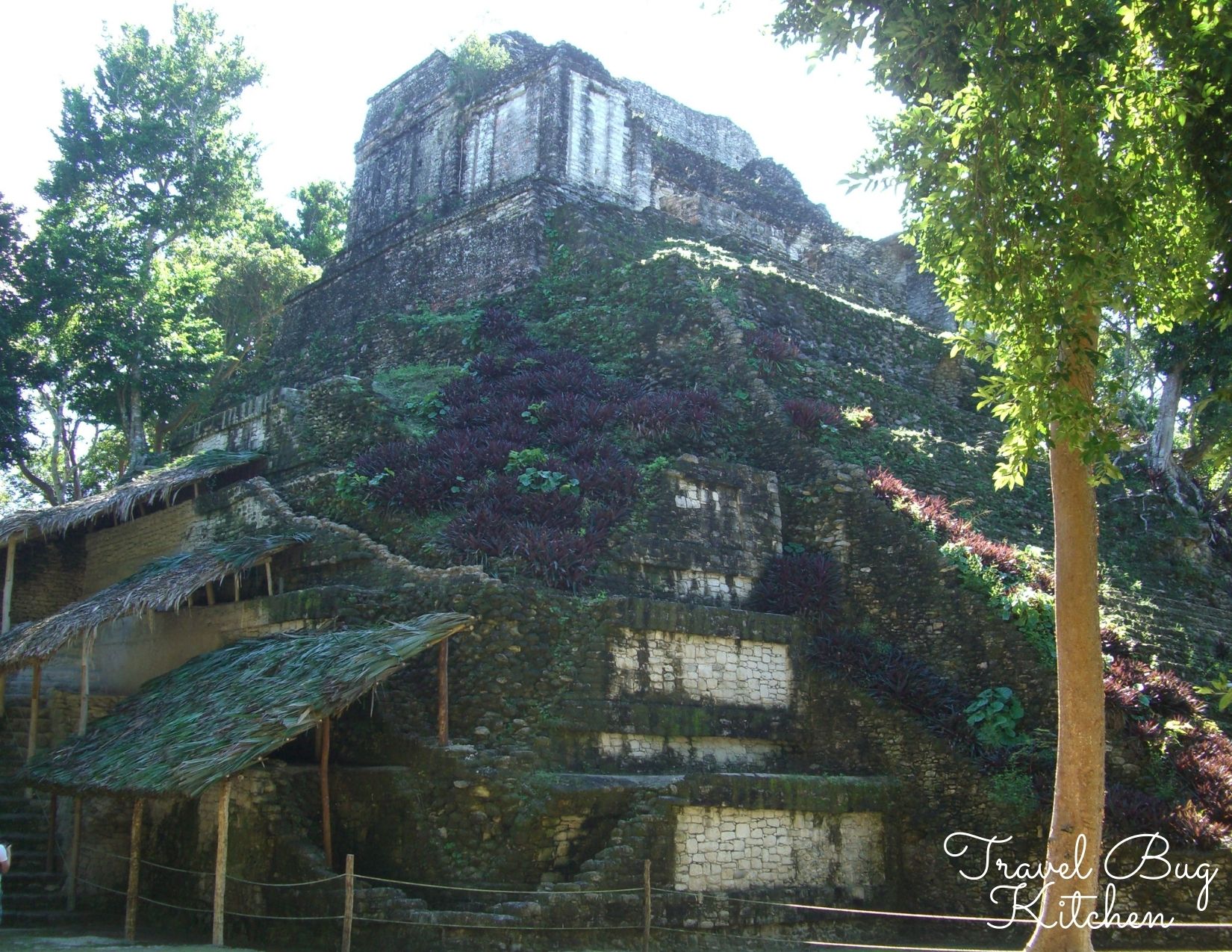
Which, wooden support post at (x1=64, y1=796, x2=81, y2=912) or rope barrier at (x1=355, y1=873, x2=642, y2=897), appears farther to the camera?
wooden support post at (x1=64, y1=796, x2=81, y2=912)

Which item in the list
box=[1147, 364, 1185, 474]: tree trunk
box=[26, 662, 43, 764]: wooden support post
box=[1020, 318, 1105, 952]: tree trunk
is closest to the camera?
box=[1020, 318, 1105, 952]: tree trunk

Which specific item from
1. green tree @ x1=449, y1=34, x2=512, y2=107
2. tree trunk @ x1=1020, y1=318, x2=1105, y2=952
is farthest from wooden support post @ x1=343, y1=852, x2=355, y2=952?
green tree @ x1=449, y1=34, x2=512, y2=107

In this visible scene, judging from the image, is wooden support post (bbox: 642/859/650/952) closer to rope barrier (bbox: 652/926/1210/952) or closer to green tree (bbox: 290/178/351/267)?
rope barrier (bbox: 652/926/1210/952)

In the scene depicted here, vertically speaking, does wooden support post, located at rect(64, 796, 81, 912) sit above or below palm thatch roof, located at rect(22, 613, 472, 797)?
below

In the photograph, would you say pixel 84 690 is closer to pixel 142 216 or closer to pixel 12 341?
pixel 12 341

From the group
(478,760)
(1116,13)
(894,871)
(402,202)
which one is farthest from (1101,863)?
(402,202)

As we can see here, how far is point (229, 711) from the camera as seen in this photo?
10.0 metres

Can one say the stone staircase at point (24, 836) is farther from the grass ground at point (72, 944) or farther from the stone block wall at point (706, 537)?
the stone block wall at point (706, 537)

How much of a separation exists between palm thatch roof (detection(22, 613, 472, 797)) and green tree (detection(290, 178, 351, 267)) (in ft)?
67.6

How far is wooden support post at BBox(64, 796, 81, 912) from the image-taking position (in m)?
11.4

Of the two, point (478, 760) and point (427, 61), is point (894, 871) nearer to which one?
point (478, 760)

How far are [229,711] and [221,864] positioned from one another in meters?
1.38

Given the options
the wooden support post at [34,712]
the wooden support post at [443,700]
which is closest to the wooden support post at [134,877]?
the wooden support post at [443,700]

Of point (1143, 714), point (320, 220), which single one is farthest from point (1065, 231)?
point (320, 220)
